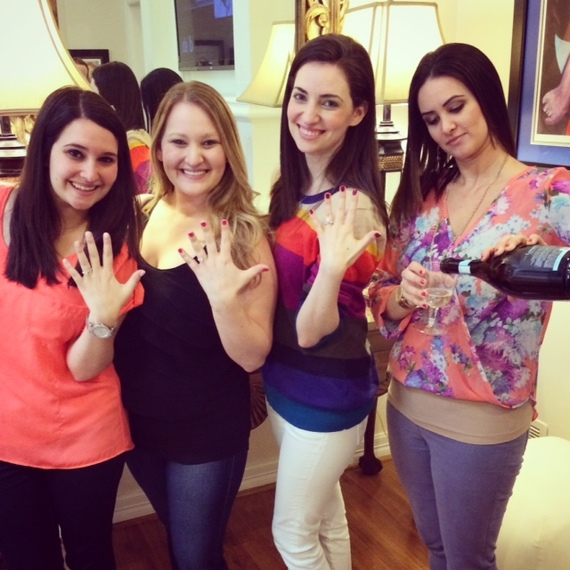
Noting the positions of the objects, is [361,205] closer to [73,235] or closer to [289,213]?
[289,213]

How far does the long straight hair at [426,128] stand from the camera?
1.17 meters

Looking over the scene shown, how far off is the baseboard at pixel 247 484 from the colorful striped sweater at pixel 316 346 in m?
1.19

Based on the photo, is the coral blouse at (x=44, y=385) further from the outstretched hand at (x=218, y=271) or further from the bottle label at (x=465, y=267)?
the bottle label at (x=465, y=267)

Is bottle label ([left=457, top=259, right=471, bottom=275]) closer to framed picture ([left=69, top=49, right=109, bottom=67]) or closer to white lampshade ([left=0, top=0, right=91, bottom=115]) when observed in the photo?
white lampshade ([left=0, top=0, right=91, bottom=115])

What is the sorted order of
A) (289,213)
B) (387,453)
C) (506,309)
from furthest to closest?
(387,453) < (289,213) < (506,309)

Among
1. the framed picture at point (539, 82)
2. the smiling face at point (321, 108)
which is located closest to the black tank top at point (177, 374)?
the smiling face at point (321, 108)

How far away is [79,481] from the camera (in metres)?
1.21

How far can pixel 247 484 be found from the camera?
241 cm

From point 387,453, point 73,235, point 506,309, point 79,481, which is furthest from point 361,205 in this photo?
point 387,453

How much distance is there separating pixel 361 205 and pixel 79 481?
0.76 metres

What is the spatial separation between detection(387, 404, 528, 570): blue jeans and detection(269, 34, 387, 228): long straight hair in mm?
458

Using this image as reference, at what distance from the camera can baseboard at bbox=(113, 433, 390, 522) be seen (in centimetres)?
221

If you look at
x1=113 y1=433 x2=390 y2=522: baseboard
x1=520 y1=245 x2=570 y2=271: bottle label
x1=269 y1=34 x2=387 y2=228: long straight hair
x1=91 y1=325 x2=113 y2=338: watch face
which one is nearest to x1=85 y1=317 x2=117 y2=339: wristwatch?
x1=91 y1=325 x2=113 y2=338: watch face

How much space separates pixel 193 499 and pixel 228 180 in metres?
0.66
